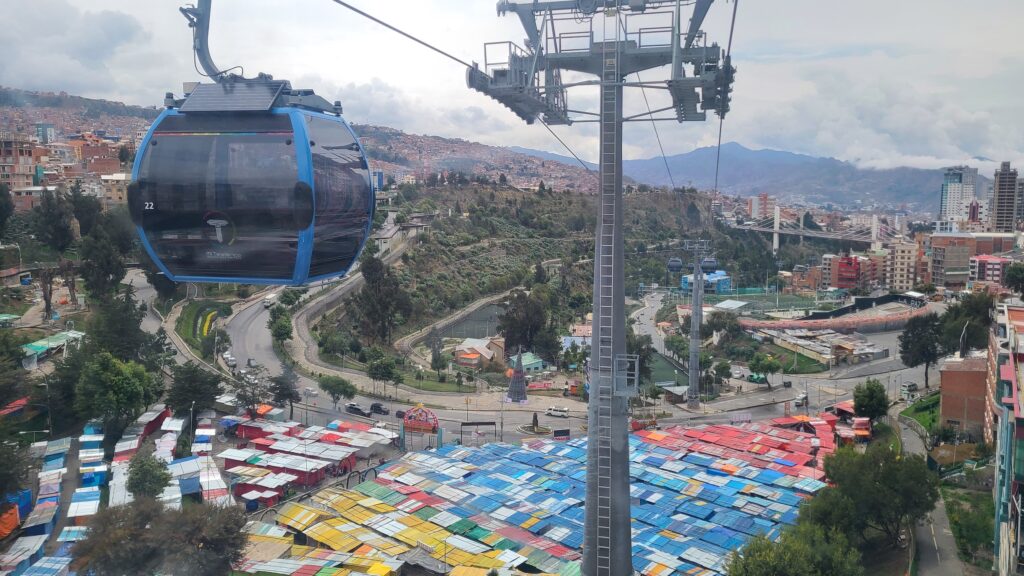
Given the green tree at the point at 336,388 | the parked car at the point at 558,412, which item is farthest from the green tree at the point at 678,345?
the green tree at the point at 336,388

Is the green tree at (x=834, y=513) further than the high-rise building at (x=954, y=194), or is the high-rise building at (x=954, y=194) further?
the high-rise building at (x=954, y=194)

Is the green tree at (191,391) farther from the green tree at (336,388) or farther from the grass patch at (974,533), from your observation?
the grass patch at (974,533)

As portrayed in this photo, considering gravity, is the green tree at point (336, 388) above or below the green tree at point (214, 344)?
below

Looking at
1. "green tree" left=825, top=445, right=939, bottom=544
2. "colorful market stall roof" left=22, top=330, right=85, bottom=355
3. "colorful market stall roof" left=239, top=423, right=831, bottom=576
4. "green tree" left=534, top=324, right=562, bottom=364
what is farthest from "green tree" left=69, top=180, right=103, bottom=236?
"green tree" left=825, top=445, right=939, bottom=544

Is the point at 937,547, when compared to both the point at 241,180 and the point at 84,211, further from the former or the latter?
the point at 84,211

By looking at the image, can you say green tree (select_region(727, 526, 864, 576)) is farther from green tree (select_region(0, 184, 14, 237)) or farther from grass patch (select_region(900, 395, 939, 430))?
green tree (select_region(0, 184, 14, 237))

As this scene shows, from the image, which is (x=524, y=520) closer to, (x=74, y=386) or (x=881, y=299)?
(x=74, y=386)
